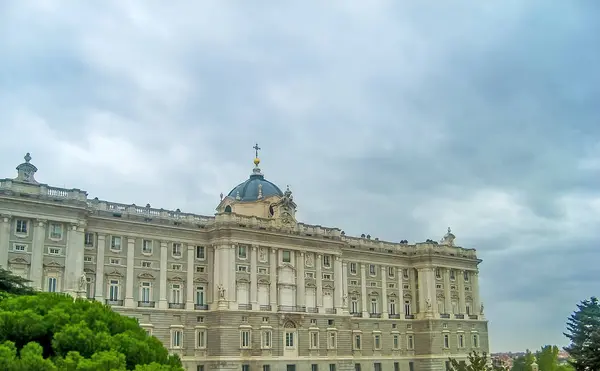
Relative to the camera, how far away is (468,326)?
85438 millimetres

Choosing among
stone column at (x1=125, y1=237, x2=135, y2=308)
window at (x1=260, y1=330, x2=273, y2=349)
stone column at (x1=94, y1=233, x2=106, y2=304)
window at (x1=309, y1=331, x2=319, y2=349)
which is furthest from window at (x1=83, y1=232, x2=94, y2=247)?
window at (x1=309, y1=331, x2=319, y2=349)

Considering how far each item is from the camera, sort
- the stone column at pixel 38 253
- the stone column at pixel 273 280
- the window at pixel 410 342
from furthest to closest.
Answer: the window at pixel 410 342 → the stone column at pixel 273 280 → the stone column at pixel 38 253

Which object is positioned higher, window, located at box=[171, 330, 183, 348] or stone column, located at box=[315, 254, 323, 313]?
stone column, located at box=[315, 254, 323, 313]

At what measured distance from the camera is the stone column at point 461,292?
8531cm

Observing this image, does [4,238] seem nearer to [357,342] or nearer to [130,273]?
[130,273]

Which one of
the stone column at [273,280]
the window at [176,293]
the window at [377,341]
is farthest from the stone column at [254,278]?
the window at [377,341]

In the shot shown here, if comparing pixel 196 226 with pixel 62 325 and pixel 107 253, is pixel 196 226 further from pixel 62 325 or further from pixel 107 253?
pixel 62 325

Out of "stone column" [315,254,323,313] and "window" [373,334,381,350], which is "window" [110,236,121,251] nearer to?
"stone column" [315,254,323,313]

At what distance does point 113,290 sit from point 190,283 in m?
7.64

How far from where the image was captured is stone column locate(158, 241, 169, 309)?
204 ft

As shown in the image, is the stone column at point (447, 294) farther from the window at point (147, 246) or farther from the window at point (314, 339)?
the window at point (147, 246)

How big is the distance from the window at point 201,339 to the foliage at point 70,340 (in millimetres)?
35599

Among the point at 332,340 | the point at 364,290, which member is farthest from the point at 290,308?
the point at 364,290

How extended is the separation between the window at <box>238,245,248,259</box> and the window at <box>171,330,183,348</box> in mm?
9358
